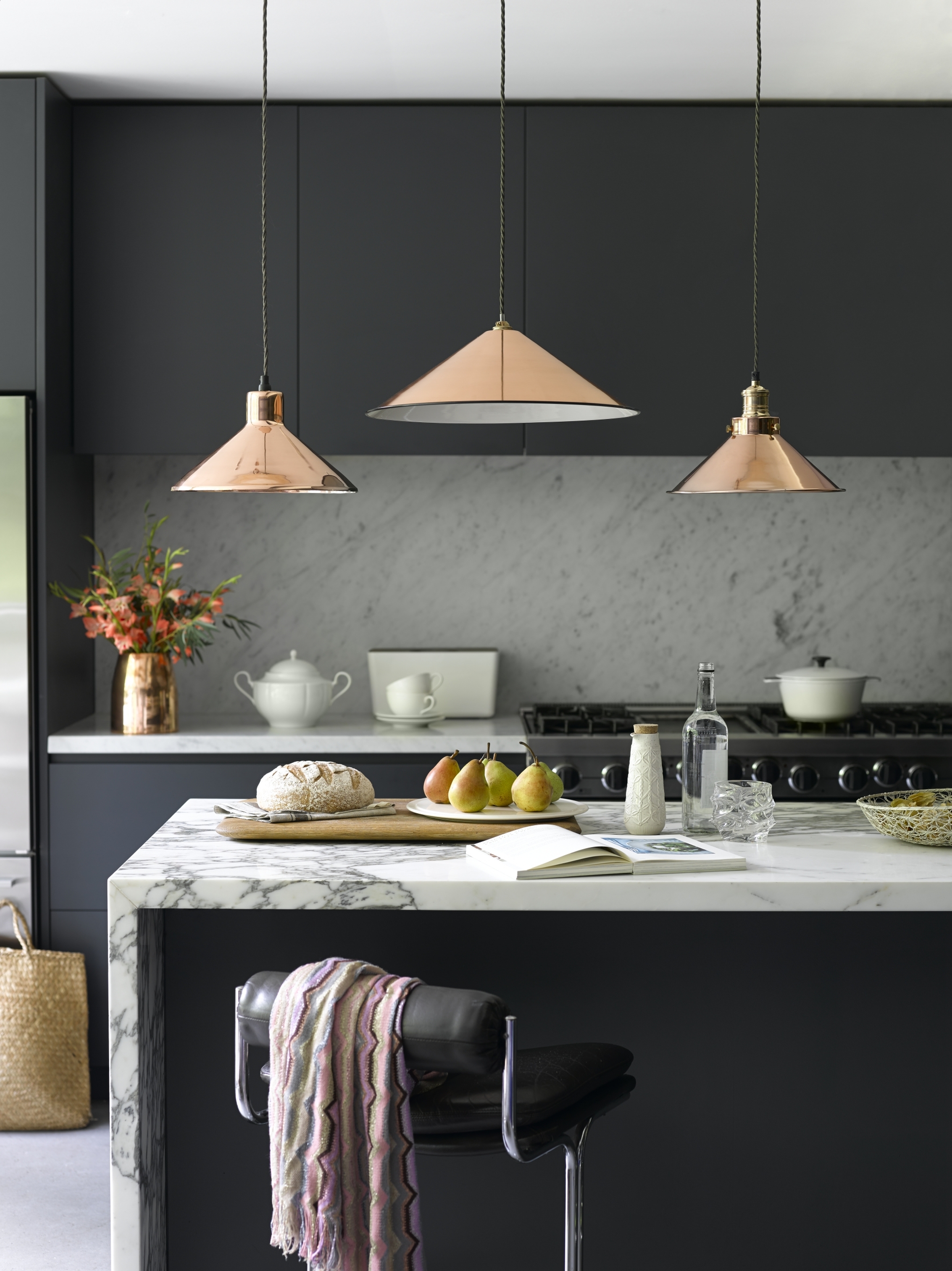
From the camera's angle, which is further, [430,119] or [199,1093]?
[430,119]

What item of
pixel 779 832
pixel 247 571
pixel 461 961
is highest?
pixel 247 571

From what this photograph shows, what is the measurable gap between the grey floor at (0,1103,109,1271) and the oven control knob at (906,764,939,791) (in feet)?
7.14

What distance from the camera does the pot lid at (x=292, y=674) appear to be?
361 cm

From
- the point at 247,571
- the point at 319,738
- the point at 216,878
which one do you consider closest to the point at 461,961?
the point at 216,878

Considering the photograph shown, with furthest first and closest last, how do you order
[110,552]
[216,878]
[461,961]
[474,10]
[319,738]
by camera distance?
[110,552], [319,738], [474,10], [461,961], [216,878]

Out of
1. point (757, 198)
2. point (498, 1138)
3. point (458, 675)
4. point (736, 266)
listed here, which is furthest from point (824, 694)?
point (498, 1138)

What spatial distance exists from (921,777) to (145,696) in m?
2.06

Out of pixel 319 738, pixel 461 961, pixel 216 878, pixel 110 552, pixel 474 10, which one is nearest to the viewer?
pixel 216 878

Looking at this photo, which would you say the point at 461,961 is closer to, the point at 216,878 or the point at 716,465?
the point at 216,878

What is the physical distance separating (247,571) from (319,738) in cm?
81

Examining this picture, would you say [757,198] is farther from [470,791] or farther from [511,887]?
[511,887]

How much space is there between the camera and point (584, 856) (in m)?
1.91

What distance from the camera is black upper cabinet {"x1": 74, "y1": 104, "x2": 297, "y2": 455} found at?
3.47 meters

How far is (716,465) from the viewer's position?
7.35 ft
